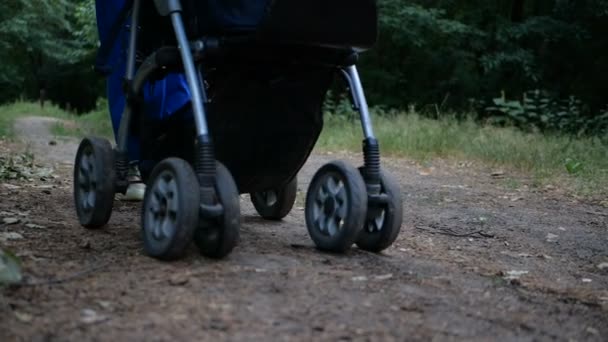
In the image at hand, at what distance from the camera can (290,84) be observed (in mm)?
3355

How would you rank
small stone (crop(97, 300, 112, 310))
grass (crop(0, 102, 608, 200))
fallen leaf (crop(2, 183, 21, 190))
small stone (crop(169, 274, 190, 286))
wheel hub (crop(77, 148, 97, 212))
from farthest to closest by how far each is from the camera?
1. grass (crop(0, 102, 608, 200))
2. fallen leaf (crop(2, 183, 21, 190))
3. wheel hub (crop(77, 148, 97, 212))
4. small stone (crop(169, 274, 190, 286))
5. small stone (crop(97, 300, 112, 310))

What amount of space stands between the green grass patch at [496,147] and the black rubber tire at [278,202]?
3129 mm

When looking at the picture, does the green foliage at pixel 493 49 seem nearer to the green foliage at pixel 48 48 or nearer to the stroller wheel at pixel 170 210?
the green foliage at pixel 48 48

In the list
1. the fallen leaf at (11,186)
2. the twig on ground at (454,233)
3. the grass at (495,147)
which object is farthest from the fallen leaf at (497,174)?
the fallen leaf at (11,186)

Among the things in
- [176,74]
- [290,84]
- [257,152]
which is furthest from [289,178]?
[176,74]

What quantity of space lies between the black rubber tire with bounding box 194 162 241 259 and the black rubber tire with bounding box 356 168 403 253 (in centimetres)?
77

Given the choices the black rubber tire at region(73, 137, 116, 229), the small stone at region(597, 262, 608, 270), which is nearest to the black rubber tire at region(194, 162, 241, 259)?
the black rubber tire at region(73, 137, 116, 229)

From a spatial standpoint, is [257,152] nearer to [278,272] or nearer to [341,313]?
[278,272]

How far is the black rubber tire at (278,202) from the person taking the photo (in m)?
4.41

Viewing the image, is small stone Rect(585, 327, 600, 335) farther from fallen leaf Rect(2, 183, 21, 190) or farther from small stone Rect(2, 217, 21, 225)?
fallen leaf Rect(2, 183, 21, 190)

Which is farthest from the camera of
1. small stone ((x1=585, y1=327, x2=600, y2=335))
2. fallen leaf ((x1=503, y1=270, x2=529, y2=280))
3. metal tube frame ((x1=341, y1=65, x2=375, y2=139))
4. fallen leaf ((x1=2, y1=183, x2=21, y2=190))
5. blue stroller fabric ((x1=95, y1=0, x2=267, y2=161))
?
fallen leaf ((x1=2, y1=183, x2=21, y2=190))

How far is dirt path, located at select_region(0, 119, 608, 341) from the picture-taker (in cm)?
212

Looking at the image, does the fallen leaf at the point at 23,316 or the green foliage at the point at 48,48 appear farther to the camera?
the green foliage at the point at 48,48

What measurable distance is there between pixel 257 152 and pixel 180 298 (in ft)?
4.28
